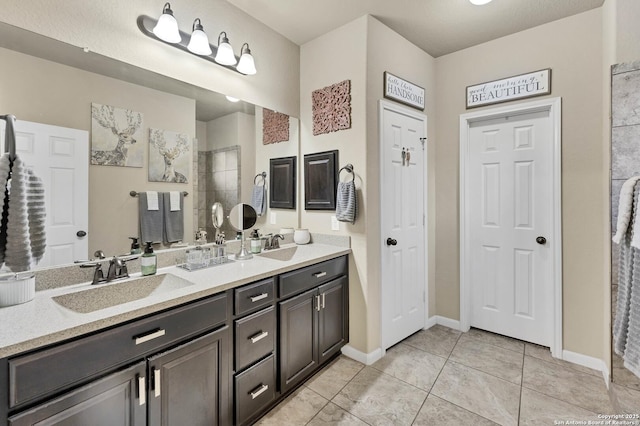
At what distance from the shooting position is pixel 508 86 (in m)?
2.60

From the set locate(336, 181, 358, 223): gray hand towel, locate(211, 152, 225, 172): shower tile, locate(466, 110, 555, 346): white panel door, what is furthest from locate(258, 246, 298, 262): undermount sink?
locate(466, 110, 555, 346): white panel door

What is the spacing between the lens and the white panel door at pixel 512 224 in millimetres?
2521

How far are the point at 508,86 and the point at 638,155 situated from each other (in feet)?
3.76

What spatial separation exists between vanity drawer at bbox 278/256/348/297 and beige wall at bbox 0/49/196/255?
2.41 ft

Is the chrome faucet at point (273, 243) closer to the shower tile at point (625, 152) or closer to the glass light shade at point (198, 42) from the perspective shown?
the glass light shade at point (198, 42)

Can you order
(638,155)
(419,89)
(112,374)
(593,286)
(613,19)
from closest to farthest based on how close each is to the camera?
(112,374) → (638,155) → (613,19) → (593,286) → (419,89)

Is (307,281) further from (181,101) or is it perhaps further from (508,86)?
(508,86)

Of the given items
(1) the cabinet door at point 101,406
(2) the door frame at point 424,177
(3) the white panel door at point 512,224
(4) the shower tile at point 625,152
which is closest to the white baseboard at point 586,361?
(3) the white panel door at point 512,224

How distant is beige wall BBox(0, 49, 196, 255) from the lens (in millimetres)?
1377

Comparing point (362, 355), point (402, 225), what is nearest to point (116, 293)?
point (362, 355)

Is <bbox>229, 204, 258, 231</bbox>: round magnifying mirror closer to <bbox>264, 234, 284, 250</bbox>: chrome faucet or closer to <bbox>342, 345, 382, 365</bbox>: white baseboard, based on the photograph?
<bbox>264, 234, 284, 250</bbox>: chrome faucet

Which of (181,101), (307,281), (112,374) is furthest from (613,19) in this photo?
(112,374)

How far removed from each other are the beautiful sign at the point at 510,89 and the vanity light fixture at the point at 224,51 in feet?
7.03

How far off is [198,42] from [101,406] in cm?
194
